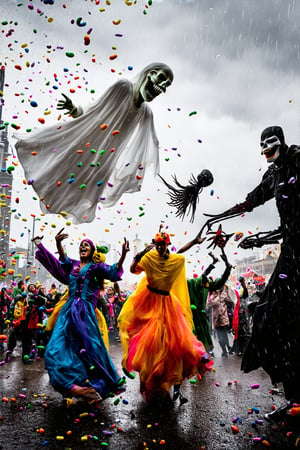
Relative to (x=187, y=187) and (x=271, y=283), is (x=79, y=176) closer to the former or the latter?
(x=187, y=187)

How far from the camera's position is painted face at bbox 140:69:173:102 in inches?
182

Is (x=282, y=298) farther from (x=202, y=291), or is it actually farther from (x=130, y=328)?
(x=202, y=291)

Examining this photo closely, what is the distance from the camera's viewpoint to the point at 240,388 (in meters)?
5.40

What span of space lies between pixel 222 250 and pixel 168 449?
2.43 m

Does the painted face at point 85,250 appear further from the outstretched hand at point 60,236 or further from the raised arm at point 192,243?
the raised arm at point 192,243

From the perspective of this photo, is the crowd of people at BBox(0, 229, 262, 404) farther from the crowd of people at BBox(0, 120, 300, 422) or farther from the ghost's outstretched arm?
the ghost's outstretched arm

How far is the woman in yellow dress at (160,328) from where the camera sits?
13.9 feet

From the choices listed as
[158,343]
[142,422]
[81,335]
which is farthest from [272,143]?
[142,422]

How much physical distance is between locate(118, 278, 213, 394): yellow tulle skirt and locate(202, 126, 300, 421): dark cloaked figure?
892 millimetres

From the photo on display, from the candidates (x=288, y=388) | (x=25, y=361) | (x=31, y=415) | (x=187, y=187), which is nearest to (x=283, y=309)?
(x=288, y=388)

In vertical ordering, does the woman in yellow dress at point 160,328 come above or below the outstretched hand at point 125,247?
below

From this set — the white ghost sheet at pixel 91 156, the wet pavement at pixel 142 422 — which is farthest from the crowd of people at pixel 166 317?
the white ghost sheet at pixel 91 156

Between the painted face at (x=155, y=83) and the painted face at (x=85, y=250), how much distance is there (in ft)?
7.12

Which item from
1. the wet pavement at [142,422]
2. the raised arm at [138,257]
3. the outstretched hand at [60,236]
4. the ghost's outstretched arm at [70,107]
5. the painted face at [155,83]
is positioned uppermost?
the painted face at [155,83]
